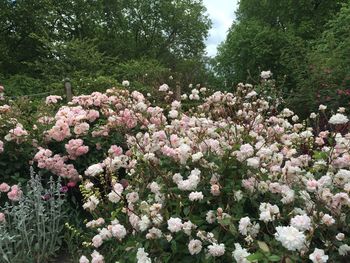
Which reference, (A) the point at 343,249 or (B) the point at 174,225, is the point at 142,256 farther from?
(A) the point at 343,249

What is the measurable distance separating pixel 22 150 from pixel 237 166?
245 cm

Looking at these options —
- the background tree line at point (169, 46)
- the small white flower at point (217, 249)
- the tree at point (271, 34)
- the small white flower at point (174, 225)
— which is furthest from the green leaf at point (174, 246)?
the tree at point (271, 34)

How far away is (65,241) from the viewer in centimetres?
385

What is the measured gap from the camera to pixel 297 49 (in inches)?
510

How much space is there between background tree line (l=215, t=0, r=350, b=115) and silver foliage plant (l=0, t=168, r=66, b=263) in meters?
4.37

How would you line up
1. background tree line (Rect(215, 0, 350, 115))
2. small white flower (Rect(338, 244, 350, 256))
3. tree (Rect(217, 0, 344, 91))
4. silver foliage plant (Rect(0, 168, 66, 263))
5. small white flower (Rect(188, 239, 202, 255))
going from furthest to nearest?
tree (Rect(217, 0, 344, 91)), background tree line (Rect(215, 0, 350, 115)), silver foliage plant (Rect(0, 168, 66, 263)), small white flower (Rect(188, 239, 202, 255)), small white flower (Rect(338, 244, 350, 256))

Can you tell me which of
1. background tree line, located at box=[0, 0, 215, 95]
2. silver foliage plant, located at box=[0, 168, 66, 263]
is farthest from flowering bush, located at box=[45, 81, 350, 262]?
background tree line, located at box=[0, 0, 215, 95]

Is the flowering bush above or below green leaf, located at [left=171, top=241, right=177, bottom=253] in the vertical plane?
above

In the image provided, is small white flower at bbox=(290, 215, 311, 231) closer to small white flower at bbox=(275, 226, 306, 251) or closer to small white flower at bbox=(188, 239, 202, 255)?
small white flower at bbox=(275, 226, 306, 251)

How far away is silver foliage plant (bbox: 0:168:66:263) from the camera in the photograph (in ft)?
11.1

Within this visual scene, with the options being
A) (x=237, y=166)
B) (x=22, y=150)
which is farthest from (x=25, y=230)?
(x=237, y=166)

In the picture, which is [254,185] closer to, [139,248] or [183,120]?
[139,248]

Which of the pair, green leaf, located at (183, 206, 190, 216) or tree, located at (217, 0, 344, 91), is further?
tree, located at (217, 0, 344, 91)

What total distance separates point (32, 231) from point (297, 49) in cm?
1087
